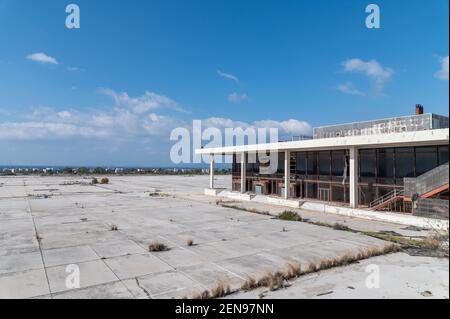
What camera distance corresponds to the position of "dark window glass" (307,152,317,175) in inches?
1307

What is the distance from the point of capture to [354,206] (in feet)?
83.9

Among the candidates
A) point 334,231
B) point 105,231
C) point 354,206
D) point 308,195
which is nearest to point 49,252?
point 105,231

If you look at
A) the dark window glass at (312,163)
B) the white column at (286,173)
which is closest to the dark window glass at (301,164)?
the dark window glass at (312,163)

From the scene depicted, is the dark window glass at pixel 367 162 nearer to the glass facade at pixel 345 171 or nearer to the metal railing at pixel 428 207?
the glass facade at pixel 345 171

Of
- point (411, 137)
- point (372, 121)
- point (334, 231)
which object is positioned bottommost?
point (334, 231)

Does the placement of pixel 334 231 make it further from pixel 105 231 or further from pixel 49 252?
pixel 49 252

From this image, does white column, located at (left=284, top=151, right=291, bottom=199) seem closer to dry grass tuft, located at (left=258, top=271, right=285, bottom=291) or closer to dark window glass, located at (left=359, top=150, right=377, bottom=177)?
dark window glass, located at (left=359, top=150, right=377, bottom=177)

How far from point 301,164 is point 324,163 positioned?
11.2 feet

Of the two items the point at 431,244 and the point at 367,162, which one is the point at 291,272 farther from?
the point at 367,162

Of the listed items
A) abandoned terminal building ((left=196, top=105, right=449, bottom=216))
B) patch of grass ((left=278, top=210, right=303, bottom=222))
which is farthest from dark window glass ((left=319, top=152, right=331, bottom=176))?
patch of grass ((left=278, top=210, right=303, bottom=222))

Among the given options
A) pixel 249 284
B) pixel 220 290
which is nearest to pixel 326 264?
pixel 249 284

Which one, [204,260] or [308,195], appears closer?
[204,260]

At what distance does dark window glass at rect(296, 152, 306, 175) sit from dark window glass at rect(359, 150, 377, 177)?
7.17 metres
